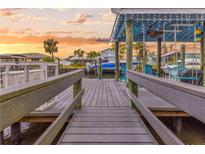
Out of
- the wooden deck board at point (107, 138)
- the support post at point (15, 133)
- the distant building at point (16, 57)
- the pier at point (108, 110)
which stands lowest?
the support post at point (15, 133)

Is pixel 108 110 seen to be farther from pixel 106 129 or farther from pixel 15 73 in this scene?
pixel 15 73

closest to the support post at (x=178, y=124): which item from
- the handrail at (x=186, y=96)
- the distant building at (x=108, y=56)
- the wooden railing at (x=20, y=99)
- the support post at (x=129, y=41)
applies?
the support post at (x=129, y=41)

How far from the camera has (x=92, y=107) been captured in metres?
5.34

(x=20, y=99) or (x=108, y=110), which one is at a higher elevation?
(x=20, y=99)

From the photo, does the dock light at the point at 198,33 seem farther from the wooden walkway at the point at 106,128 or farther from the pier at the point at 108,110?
the wooden walkway at the point at 106,128

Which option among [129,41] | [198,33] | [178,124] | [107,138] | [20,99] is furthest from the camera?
[198,33]

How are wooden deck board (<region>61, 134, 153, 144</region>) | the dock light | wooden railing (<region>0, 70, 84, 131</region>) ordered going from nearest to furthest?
wooden railing (<region>0, 70, 84, 131</region>), wooden deck board (<region>61, 134, 153, 144</region>), the dock light

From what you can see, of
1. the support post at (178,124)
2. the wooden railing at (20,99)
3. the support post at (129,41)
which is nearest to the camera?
the wooden railing at (20,99)

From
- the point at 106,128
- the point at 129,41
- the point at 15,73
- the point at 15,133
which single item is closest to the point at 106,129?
the point at 106,128

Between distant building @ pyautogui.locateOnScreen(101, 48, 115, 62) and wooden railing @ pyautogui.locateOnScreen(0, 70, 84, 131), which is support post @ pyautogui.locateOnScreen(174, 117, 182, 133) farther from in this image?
distant building @ pyautogui.locateOnScreen(101, 48, 115, 62)

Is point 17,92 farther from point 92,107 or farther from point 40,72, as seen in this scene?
point 40,72

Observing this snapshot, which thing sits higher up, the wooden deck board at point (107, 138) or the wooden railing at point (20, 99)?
the wooden railing at point (20, 99)

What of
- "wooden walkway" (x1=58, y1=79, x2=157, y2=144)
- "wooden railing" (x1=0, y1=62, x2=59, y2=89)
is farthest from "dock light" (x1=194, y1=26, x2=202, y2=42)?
"wooden walkway" (x1=58, y1=79, x2=157, y2=144)
